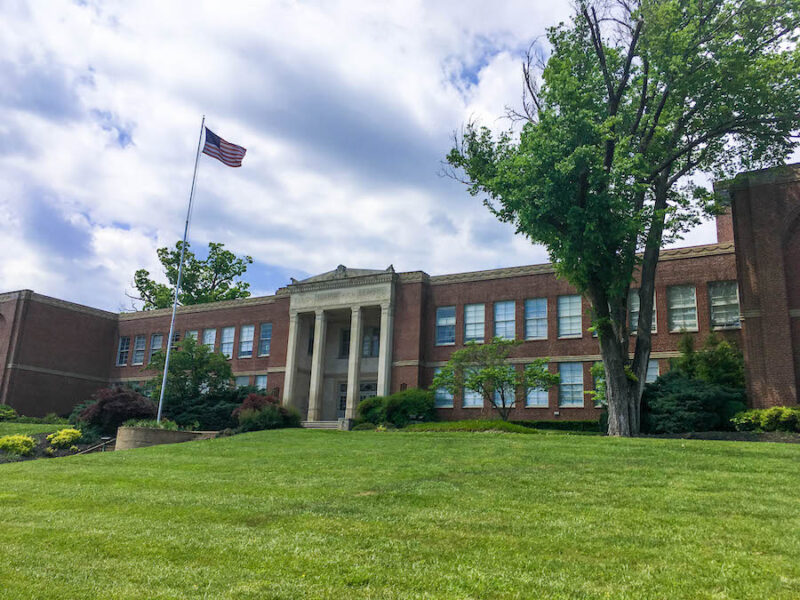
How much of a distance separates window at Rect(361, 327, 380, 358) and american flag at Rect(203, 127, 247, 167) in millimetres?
13268

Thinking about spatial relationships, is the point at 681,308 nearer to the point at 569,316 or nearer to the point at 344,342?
the point at 569,316

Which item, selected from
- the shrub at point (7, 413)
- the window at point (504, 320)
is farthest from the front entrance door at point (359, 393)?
the shrub at point (7, 413)

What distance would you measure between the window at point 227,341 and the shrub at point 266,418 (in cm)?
1256

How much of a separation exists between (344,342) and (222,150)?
15162 millimetres

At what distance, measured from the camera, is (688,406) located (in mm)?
23453

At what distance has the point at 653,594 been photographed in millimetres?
6340

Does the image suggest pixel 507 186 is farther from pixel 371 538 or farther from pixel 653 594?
pixel 653 594

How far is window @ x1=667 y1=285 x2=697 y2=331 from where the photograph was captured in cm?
3003

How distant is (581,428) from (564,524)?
22.1 metres

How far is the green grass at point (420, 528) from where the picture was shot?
265 inches

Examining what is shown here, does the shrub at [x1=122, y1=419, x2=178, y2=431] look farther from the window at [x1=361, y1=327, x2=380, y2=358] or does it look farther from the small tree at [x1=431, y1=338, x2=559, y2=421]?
the window at [x1=361, y1=327, x2=380, y2=358]

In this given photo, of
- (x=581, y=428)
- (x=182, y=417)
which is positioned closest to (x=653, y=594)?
(x=581, y=428)

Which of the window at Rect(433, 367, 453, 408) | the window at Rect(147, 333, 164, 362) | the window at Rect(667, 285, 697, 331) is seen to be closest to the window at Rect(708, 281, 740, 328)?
the window at Rect(667, 285, 697, 331)

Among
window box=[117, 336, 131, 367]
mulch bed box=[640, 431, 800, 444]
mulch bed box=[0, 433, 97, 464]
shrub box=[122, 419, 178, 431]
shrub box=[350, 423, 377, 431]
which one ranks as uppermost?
window box=[117, 336, 131, 367]
